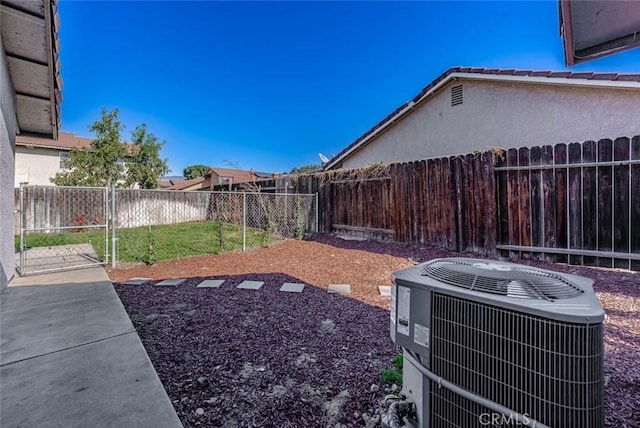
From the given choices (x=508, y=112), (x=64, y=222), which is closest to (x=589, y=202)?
(x=508, y=112)

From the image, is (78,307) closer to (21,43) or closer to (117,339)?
(117,339)

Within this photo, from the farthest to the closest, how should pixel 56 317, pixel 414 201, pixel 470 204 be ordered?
pixel 414 201, pixel 470 204, pixel 56 317

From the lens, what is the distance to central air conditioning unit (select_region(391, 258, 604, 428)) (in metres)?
0.95

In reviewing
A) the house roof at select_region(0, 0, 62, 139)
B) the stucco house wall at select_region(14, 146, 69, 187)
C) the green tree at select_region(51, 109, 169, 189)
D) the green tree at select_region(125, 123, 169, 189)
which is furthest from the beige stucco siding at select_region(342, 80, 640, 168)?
the stucco house wall at select_region(14, 146, 69, 187)

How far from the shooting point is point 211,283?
448 cm

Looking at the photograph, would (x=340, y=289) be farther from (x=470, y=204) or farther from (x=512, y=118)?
(x=512, y=118)

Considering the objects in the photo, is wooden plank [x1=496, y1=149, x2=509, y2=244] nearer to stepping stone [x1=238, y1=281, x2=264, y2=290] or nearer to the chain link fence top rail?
stepping stone [x1=238, y1=281, x2=264, y2=290]

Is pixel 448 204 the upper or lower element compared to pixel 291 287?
upper

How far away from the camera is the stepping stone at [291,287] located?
4164 millimetres

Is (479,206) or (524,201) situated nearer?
(524,201)

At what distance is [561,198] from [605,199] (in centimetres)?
51

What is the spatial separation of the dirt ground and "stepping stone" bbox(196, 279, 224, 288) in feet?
0.39

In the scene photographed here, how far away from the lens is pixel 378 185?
300 inches

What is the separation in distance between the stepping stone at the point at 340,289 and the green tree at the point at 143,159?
14760mm
